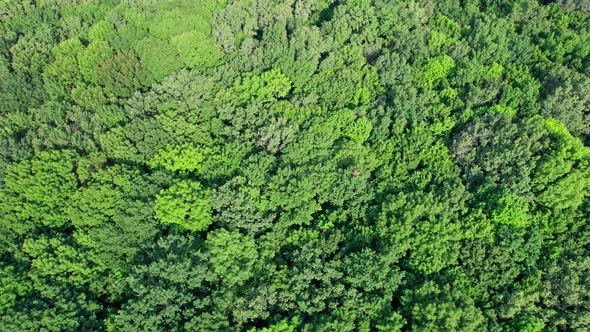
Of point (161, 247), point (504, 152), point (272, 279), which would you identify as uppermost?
point (504, 152)

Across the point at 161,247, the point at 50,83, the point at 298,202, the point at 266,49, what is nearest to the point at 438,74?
the point at 266,49

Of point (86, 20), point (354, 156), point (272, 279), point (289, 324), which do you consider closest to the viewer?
point (289, 324)

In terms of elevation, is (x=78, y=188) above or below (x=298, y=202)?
above

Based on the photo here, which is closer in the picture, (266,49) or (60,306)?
(60,306)

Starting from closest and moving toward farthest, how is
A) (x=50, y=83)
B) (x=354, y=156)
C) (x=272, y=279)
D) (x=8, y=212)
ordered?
1. (x=272, y=279)
2. (x=8, y=212)
3. (x=354, y=156)
4. (x=50, y=83)

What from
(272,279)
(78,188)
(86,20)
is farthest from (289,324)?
(86,20)

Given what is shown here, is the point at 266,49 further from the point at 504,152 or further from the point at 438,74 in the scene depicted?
the point at 504,152

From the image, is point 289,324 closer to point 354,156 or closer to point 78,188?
point 354,156
